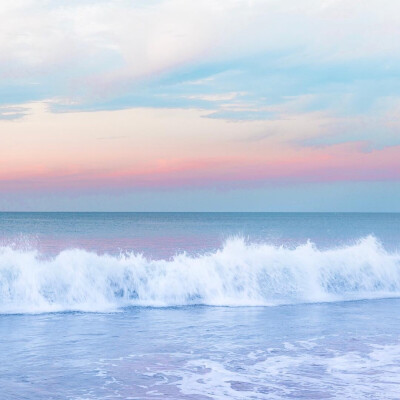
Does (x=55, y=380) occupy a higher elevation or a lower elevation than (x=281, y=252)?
lower

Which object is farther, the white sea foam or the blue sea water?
the white sea foam

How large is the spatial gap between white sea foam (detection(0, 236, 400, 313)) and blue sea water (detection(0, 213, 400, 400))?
44mm

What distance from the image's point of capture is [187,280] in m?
19.8

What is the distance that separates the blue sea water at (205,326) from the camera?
9.79 metres

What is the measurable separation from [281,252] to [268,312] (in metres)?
5.80

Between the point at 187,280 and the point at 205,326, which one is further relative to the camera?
the point at 187,280

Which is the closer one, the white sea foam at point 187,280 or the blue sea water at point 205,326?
the blue sea water at point 205,326

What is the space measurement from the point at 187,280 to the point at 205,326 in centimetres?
501

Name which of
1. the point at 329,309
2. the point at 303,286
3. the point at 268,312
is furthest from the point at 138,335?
the point at 303,286

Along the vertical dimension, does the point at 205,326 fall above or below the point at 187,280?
below

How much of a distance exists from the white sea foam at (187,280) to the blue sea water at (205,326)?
44 mm

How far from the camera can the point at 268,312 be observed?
17.0m

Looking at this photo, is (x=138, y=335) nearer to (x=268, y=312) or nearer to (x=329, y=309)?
(x=268, y=312)

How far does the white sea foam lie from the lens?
59.8ft
